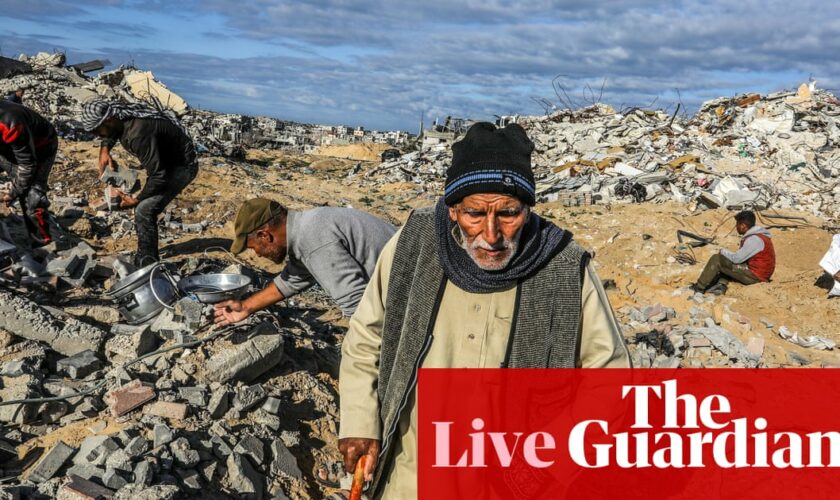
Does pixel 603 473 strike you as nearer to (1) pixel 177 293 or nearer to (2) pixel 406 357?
(2) pixel 406 357

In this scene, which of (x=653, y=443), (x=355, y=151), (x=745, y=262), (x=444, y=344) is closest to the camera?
(x=444, y=344)

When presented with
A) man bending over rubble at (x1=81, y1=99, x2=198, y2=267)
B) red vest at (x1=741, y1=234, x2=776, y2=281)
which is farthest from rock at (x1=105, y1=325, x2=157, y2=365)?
red vest at (x1=741, y1=234, x2=776, y2=281)

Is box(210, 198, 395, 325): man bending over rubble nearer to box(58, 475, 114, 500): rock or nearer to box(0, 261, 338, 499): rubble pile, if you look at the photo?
box(0, 261, 338, 499): rubble pile

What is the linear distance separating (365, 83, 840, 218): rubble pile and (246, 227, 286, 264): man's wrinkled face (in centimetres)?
1053

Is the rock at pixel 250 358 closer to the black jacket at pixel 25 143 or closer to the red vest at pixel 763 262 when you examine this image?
the black jacket at pixel 25 143

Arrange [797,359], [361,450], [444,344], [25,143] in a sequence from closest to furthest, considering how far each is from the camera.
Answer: [444,344], [361,450], [25,143], [797,359]

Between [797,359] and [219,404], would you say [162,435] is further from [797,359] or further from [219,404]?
[797,359]

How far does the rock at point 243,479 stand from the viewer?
3033 millimetres

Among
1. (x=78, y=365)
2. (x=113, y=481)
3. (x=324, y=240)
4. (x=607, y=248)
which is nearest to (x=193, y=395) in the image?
(x=78, y=365)

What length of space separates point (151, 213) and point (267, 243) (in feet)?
10.8

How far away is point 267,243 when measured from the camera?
2.96 m

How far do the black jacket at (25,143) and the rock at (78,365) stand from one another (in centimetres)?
264

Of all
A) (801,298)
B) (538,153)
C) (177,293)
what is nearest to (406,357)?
(177,293)

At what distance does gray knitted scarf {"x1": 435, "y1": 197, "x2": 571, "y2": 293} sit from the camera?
1797 mm
